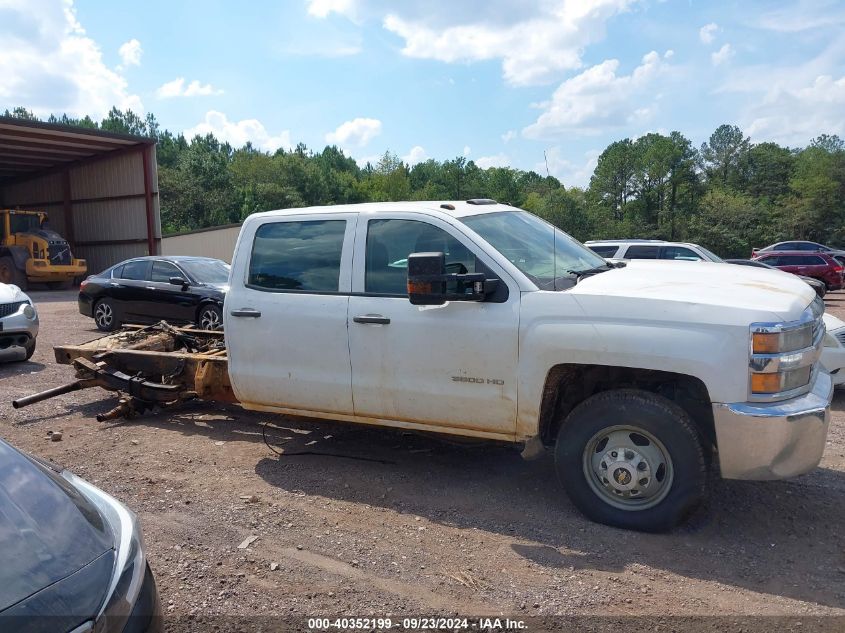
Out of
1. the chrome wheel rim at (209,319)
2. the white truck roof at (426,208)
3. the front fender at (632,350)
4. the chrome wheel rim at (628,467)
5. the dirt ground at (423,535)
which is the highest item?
the white truck roof at (426,208)

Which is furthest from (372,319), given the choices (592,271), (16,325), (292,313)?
(16,325)

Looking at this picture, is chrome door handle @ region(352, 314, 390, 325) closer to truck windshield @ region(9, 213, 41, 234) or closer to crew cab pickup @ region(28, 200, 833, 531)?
crew cab pickup @ region(28, 200, 833, 531)

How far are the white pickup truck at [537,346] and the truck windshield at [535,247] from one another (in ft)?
0.06

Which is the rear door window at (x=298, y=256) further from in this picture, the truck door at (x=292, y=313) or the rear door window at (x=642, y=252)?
the rear door window at (x=642, y=252)

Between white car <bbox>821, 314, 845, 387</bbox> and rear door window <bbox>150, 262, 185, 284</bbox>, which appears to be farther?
rear door window <bbox>150, 262, 185, 284</bbox>

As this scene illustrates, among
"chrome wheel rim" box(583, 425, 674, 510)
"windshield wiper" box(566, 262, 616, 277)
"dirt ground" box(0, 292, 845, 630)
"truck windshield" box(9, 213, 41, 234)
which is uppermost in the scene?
"truck windshield" box(9, 213, 41, 234)

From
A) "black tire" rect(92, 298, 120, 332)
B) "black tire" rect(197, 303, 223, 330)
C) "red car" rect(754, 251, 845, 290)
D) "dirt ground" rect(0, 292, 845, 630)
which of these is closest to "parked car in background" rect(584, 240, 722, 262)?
"black tire" rect(197, 303, 223, 330)

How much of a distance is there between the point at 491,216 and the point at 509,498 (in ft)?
6.66

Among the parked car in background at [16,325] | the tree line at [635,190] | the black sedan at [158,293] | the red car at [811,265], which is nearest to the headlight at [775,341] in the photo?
the parked car in background at [16,325]

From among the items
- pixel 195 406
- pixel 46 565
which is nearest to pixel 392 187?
pixel 195 406

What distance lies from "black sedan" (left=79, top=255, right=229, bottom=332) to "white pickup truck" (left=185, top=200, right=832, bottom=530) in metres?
6.60

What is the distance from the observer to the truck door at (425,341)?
420cm

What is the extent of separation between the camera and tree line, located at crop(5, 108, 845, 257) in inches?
2004

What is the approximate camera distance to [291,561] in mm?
3705
